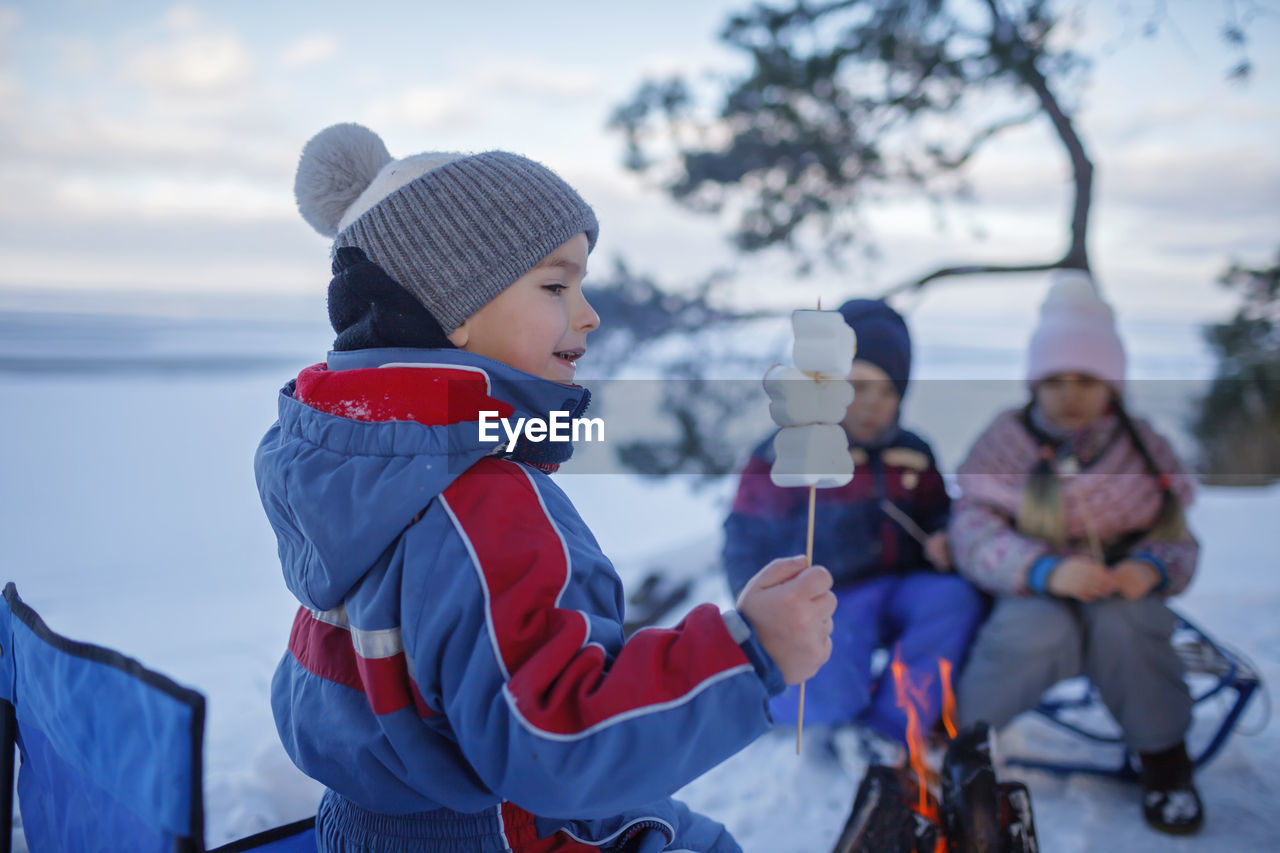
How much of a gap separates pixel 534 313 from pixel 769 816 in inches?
77.2

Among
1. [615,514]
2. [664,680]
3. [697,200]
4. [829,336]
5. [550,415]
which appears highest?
[697,200]

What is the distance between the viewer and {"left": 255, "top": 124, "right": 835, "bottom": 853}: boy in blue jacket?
3.34 feet

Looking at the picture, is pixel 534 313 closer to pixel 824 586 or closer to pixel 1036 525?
pixel 824 586

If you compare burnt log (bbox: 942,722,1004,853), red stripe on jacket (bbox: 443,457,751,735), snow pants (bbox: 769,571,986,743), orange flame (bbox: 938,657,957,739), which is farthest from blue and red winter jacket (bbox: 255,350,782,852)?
orange flame (bbox: 938,657,957,739)

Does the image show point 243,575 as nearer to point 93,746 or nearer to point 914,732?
point 914,732

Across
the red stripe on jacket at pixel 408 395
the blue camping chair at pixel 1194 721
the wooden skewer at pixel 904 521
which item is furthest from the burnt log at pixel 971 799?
A: the red stripe on jacket at pixel 408 395

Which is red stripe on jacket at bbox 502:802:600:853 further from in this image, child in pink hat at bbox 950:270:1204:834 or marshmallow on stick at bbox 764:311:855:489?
child in pink hat at bbox 950:270:1204:834

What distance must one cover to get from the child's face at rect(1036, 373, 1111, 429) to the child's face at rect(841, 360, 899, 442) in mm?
535

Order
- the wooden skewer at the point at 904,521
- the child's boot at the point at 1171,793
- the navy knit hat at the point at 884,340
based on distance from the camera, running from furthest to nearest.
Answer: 1. the wooden skewer at the point at 904,521
2. the navy knit hat at the point at 884,340
3. the child's boot at the point at 1171,793

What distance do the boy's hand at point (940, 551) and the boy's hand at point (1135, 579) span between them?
55cm

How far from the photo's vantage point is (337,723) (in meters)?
1.24

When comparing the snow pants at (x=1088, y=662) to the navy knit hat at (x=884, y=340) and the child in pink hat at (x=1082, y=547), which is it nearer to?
the child in pink hat at (x=1082, y=547)

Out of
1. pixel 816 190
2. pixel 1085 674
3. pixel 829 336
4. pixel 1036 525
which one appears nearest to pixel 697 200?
pixel 816 190

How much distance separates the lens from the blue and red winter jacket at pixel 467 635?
39.8 inches
